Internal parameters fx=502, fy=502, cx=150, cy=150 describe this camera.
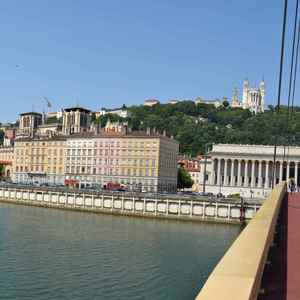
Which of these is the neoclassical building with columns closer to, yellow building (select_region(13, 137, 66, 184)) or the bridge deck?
yellow building (select_region(13, 137, 66, 184))

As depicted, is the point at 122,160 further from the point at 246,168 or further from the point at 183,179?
the point at 183,179

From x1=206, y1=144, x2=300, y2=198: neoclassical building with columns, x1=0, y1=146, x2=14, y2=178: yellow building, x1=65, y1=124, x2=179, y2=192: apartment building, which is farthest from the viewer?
x1=0, y1=146, x2=14, y2=178: yellow building

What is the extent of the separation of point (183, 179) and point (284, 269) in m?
120

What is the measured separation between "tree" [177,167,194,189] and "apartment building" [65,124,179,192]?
1490 centimetres

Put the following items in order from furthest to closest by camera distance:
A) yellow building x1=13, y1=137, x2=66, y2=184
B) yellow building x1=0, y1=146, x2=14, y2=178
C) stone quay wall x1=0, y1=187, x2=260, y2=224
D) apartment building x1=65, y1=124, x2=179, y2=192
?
1. yellow building x1=0, y1=146, x2=14, y2=178
2. yellow building x1=13, y1=137, x2=66, y2=184
3. apartment building x1=65, y1=124, x2=179, y2=192
4. stone quay wall x1=0, y1=187, x2=260, y2=224

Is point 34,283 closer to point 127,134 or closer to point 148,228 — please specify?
point 148,228

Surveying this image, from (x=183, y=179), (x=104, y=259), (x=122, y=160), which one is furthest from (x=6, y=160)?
(x=104, y=259)

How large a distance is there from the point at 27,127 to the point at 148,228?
11330 centimetres

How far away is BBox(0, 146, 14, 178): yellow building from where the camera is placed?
454 ft

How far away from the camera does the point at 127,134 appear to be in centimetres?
10456

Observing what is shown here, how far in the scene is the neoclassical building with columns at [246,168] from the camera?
106 meters

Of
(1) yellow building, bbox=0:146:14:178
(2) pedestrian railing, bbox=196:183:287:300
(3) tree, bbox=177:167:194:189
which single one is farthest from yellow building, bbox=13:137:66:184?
(2) pedestrian railing, bbox=196:183:287:300

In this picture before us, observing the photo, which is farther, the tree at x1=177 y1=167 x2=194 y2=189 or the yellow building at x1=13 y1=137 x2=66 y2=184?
the tree at x1=177 y1=167 x2=194 y2=189

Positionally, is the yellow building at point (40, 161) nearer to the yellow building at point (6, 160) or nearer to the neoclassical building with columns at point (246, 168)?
the yellow building at point (6, 160)
